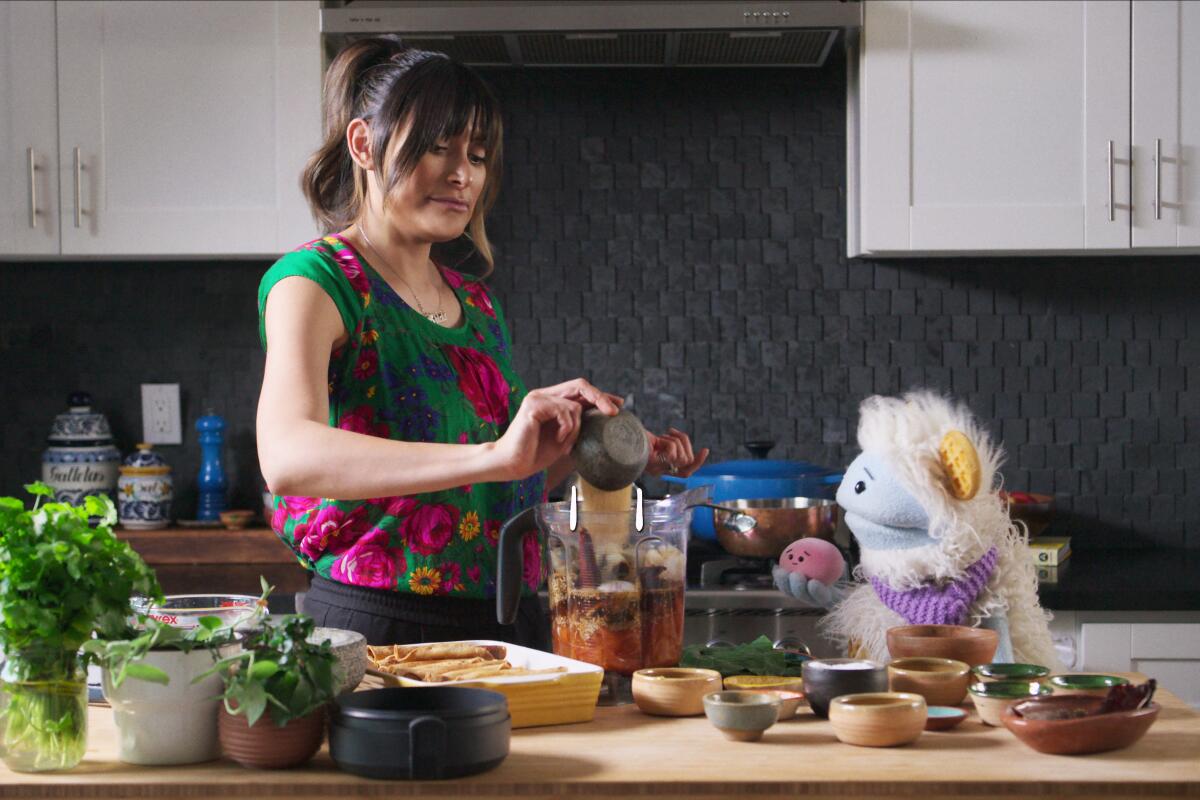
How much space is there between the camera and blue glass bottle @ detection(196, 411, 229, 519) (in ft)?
9.77

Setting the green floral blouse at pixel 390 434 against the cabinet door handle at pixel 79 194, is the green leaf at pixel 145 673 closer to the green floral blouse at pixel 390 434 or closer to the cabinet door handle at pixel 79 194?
the green floral blouse at pixel 390 434

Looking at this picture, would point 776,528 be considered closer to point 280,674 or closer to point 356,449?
point 356,449

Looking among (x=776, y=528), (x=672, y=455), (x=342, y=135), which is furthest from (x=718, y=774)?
(x=776, y=528)

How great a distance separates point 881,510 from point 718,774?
0.81m

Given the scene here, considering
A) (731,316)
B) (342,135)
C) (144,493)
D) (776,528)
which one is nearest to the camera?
(342,135)

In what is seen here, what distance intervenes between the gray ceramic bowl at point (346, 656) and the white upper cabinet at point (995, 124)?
5.74ft

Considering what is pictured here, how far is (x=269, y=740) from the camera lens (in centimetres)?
113

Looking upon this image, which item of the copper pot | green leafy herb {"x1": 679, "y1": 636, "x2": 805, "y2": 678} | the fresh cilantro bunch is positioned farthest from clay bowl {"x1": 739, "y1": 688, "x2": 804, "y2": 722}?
the copper pot

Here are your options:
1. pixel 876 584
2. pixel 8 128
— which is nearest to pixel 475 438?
pixel 876 584

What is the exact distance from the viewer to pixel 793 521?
95.8 inches

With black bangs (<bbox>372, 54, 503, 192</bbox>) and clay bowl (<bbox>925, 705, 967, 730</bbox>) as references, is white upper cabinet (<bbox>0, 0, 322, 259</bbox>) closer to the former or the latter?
black bangs (<bbox>372, 54, 503, 192</bbox>)

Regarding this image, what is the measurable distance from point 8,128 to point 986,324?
6.98 ft

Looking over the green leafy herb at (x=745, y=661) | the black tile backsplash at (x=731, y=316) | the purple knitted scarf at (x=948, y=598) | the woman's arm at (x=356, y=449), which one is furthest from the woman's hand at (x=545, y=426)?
the black tile backsplash at (x=731, y=316)

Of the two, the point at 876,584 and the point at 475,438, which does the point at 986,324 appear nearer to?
the point at 876,584
